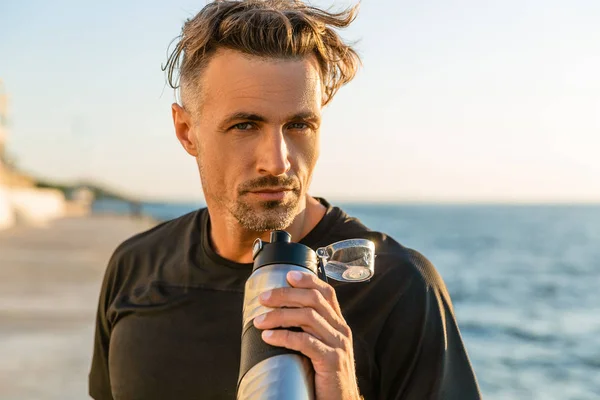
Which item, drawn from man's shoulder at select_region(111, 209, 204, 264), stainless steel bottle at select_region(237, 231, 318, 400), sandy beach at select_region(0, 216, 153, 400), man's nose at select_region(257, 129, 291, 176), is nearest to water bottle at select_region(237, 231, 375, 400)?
stainless steel bottle at select_region(237, 231, 318, 400)

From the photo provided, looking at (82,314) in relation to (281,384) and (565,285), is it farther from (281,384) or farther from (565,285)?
(565,285)

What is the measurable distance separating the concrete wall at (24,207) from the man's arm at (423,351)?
29701mm

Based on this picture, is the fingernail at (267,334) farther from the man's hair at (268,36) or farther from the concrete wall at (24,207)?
the concrete wall at (24,207)

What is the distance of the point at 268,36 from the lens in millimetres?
2602

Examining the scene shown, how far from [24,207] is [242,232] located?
3431 centimetres

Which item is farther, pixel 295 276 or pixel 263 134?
pixel 263 134

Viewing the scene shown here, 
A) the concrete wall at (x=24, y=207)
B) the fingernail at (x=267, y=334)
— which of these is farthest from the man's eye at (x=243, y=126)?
the concrete wall at (x=24, y=207)

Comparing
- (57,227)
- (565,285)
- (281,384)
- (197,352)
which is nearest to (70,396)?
(197,352)

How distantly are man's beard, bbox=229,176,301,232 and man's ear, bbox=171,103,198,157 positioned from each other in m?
0.45

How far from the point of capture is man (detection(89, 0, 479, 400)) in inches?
96.4

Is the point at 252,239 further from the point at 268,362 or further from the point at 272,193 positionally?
the point at 268,362

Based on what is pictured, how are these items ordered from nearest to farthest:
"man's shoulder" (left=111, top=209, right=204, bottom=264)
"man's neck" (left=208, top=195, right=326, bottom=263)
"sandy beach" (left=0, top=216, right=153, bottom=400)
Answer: "man's neck" (left=208, top=195, right=326, bottom=263)
"man's shoulder" (left=111, top=209, right=204, bottom=264)
"sandy beach" (left=0, top=216, right=153, bottom=400)

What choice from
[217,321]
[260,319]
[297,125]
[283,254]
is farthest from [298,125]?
[260,319]

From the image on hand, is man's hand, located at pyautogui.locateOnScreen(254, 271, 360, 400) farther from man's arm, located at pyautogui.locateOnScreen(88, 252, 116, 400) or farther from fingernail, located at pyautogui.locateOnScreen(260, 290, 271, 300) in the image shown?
man's arm, located at pyautogui.locateOnScreen(88, 252, 116, 400)
